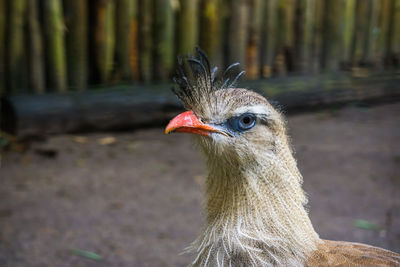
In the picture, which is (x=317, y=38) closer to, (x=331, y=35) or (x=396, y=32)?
(x=331, y=35)

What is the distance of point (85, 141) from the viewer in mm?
4648

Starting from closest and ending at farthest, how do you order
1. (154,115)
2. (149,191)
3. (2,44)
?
(149,191) → (2,44) → (154,115)

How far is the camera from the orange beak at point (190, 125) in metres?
1.81

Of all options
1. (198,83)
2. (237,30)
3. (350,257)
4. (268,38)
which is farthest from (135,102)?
(350,257)

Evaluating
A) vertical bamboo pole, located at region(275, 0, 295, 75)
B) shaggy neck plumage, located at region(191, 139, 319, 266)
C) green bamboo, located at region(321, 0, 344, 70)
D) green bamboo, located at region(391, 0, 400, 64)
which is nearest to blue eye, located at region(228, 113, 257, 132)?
shaggy neck plumage, located at region(191, 139, 319, 266)

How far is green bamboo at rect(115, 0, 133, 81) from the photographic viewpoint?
183 inches

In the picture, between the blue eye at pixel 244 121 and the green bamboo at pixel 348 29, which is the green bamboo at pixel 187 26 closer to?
the green bamboo at pixel 348 29

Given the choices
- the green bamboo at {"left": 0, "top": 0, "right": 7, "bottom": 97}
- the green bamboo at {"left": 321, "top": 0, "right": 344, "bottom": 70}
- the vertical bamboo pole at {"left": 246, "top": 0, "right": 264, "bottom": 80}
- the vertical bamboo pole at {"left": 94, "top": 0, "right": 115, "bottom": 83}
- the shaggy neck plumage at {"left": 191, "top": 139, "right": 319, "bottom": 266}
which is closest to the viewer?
the shaggy neck plumage at {"left": 191, "top": 139, "right": 319, "bottom": 266}

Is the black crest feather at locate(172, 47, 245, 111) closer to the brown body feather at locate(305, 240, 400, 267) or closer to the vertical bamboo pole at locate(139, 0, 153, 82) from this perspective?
the brown body feather at locate(305, 240, 400, 267)

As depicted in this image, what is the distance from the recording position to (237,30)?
5.01m

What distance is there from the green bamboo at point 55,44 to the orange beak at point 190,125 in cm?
296

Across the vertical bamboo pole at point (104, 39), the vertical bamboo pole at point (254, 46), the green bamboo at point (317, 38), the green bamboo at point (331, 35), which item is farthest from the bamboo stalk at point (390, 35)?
the vertical bamboo pole at point (104, 39)

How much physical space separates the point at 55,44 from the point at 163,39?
98cm

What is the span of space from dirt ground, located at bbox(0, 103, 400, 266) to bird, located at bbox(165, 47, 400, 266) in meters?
1.27
